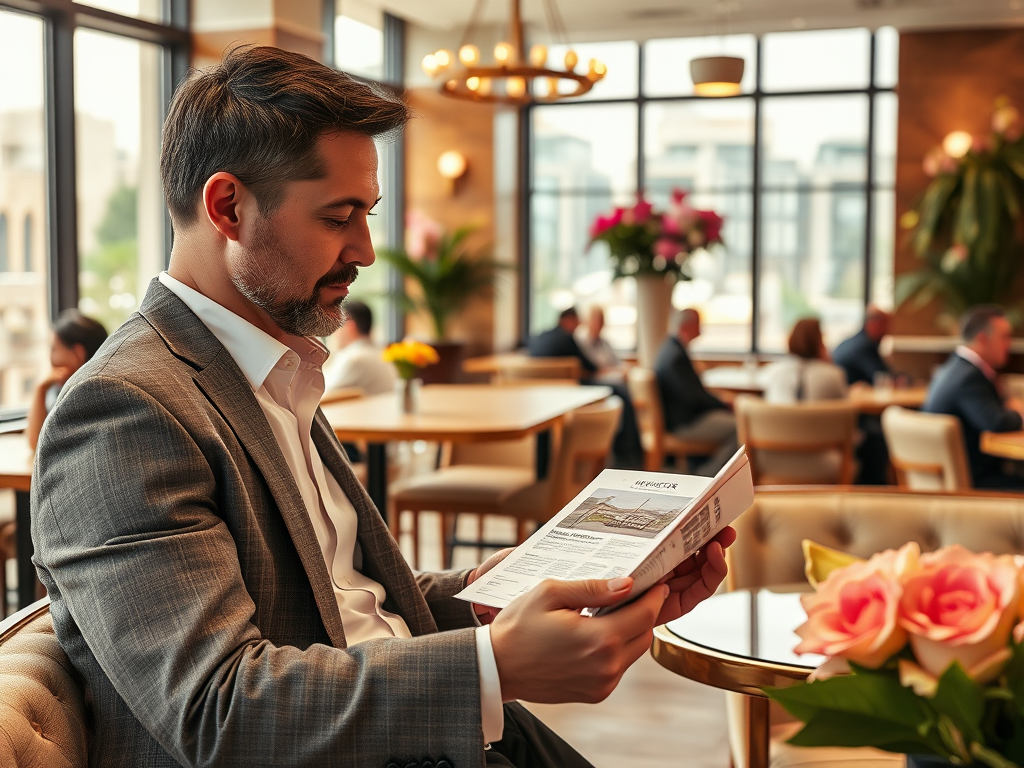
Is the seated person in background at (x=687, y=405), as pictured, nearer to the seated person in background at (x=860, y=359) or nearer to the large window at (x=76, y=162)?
the seated person in background at (x=860, y=359)

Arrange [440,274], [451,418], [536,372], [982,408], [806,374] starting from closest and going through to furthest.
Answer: [451,418], [982,408], [806,374], [536,372], [440,274]

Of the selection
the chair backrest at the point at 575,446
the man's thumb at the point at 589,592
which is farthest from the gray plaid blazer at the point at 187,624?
the chair backrest at the point at 575,446

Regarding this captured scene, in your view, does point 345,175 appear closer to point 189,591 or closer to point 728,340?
point 189,591

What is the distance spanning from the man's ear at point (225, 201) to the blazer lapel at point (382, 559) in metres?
0.39

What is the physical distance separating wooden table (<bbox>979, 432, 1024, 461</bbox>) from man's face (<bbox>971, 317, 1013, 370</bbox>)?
70 centimetres

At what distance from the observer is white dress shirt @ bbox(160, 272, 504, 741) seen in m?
1.37

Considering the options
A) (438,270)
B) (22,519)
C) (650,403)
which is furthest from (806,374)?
(438,270)

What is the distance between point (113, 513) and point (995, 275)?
29.2 ft

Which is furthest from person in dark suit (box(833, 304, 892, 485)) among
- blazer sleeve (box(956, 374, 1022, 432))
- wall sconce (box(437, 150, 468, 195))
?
wall sconce (box(437, 150, 468, 195))

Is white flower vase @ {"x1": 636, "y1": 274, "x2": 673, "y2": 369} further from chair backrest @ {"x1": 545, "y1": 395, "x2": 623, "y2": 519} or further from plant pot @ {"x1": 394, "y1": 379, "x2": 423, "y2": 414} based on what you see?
plant pot @ {"x1": 394, "y1": 379, "x2": 423, "y2": 414}

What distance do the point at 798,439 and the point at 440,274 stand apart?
5.19 meters

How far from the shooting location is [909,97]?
9.30 meters

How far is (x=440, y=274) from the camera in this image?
31.7 feet

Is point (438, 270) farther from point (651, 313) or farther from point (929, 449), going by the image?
point (929, 449)
